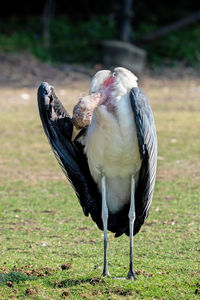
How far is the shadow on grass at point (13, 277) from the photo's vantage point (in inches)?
156

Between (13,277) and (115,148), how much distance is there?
1.11 meters

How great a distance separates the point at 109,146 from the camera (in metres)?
3.92

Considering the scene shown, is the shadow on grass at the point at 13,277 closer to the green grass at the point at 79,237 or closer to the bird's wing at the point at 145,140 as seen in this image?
the green grass at the point at 79,237

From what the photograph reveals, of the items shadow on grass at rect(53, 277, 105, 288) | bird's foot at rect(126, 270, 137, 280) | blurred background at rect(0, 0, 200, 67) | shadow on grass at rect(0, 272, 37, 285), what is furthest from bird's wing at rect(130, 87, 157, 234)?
blurred background at rect(0, 0, 200, 67)

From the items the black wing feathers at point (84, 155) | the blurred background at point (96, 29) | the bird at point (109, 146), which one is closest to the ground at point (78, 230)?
the bird at point (109, 146)

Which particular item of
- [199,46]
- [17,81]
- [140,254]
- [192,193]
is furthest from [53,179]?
[199,46]

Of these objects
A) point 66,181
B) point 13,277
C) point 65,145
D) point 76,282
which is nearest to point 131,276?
point 76,282

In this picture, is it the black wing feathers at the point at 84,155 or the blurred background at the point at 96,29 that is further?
the blurred background at the point at 96,29

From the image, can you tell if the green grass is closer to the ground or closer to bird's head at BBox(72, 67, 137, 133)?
the ground

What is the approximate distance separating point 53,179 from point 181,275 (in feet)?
10.7

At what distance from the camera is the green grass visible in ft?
12.7

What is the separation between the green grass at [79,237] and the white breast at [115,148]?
24.1 inches

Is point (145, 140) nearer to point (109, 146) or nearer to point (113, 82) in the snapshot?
point (109, 146)

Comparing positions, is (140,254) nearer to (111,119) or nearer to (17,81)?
(111,119)
